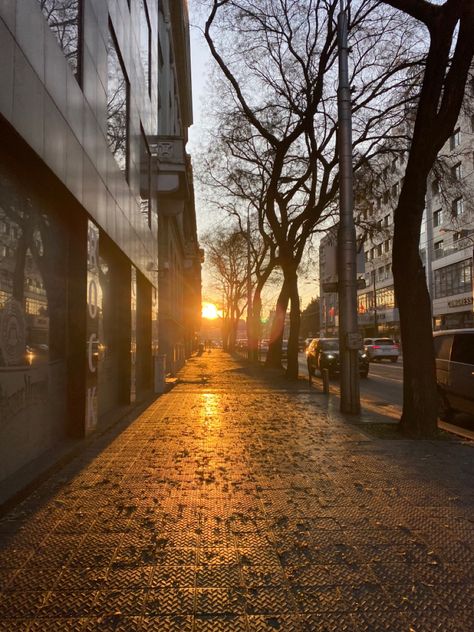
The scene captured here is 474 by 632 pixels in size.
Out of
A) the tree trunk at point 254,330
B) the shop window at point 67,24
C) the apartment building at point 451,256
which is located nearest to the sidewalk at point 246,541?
the shop window at point 67,24

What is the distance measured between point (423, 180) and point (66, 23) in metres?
5.56

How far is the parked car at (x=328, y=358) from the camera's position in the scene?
2259 cm

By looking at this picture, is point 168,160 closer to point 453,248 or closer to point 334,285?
point 334,285

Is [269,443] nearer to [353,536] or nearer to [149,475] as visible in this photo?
[149,475]

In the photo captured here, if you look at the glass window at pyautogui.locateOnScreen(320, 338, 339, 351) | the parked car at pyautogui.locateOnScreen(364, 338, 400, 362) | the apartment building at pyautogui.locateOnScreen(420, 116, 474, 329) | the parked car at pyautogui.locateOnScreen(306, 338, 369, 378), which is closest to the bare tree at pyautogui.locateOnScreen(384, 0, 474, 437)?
the parked car at pyautogui.locateOnScreen(306, 338, 369, 378)

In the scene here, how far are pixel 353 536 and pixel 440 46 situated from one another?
7.10 m

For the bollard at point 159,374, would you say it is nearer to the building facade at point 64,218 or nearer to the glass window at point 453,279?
the building facade at point 64,218

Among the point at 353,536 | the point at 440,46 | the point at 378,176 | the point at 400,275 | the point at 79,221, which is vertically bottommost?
the point at 353,536

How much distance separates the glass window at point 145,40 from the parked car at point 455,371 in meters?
10.7

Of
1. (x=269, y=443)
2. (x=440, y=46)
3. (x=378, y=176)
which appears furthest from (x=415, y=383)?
(x=378, y=176)

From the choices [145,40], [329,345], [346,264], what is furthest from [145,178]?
[329,345]

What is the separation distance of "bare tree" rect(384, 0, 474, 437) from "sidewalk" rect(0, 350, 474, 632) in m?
1.03

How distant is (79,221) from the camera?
25.3ft

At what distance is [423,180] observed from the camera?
27.0 feet
